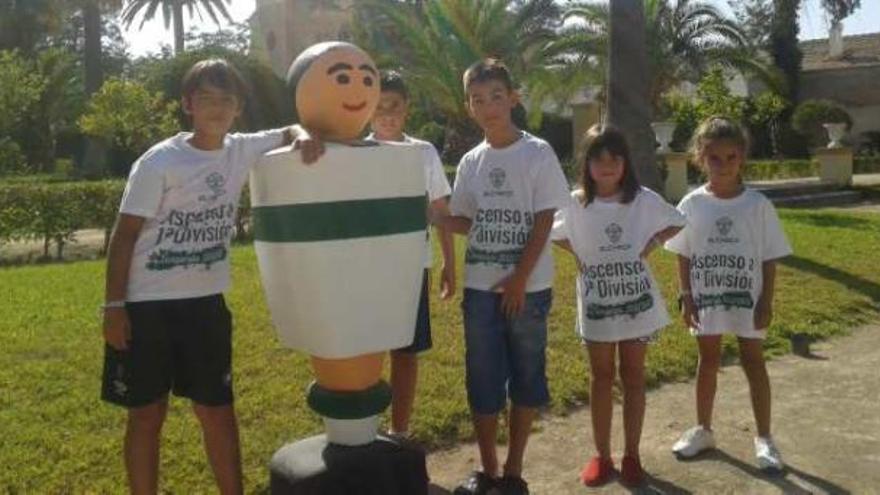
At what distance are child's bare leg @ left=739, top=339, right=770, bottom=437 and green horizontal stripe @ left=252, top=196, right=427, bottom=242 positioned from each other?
191cm

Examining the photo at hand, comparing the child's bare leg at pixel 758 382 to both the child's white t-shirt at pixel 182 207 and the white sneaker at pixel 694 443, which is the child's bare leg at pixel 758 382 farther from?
the child's white t-shirt at pixel 182 207

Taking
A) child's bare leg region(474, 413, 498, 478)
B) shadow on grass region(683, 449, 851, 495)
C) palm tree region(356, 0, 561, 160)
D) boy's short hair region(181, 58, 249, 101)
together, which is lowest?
shadow on grass region(683, 449, 851, 495)

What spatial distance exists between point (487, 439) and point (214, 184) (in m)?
1.34

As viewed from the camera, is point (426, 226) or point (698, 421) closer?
point (426, 226)

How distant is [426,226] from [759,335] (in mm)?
1750

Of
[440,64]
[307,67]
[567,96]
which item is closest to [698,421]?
[307,67]

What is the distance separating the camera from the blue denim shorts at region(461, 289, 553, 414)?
135 inches

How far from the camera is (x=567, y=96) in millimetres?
23094

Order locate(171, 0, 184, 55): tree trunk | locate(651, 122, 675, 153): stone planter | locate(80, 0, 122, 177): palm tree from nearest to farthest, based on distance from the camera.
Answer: locate(651, 122, 675, 153): stone planter → locate(80, 0, 122, 177): palm tree → locate(171, 0, 184, 55): tree trunk

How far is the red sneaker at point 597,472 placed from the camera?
3.71m

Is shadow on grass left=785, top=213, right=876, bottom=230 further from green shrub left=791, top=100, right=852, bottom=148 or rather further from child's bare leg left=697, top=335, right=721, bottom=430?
green shrub left=791, top=100, right=852, bottom=148

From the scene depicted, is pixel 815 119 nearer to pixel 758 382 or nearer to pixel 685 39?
pixel 685 39

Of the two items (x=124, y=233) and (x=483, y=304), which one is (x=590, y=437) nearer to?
(x=483, y=304)

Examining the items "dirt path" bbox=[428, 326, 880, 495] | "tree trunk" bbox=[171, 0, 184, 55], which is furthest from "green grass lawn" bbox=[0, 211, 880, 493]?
"tree trunk" bbox=[171, 0, 184, 55]
